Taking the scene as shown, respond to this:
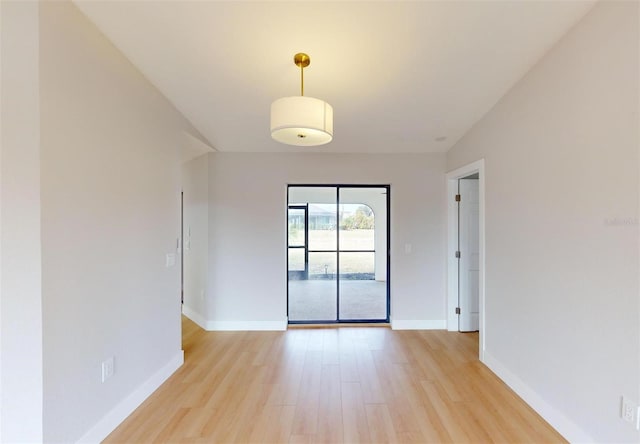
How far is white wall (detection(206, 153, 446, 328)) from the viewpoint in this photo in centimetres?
381

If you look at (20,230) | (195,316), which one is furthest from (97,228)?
(195,316)

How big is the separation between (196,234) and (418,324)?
3.36 meters

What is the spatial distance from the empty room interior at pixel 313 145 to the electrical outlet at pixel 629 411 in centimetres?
1

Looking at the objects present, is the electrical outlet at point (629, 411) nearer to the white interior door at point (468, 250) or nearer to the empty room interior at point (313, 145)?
the empty room interior at point (313, 145)

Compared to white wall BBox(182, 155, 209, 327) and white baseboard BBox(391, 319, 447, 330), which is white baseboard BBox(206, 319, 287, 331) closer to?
white wall BBox(182, 155, 209, 327)

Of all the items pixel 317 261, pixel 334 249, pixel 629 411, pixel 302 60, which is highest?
pixel 302 60

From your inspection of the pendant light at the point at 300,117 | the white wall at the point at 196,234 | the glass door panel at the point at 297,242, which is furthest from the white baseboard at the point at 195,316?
the pendant light at the point at 300,117

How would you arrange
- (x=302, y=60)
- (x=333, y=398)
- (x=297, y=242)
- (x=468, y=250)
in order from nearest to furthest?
(x=302, y=60), (x=333, y=398), (x=468, y=250), (x=297, y=242)

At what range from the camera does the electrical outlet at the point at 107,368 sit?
1875mm

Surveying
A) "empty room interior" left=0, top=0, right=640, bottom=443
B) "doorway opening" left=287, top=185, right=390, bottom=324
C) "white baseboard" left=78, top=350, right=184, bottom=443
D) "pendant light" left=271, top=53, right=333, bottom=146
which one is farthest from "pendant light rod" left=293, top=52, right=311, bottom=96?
"white baseboard" left=78, top=350, right=184, bottom=443

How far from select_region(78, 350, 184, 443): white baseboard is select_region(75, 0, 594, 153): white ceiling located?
2.50 m

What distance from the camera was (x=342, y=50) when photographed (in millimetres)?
2080

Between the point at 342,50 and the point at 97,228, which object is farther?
the point at 342,50

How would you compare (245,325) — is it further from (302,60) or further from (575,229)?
(575,229)
